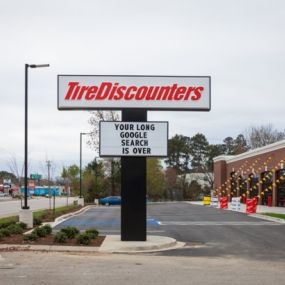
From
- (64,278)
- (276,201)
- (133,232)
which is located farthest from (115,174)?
(64,278)

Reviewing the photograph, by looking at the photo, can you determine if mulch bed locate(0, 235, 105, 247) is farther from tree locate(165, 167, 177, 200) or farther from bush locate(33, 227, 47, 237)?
tree locate(165, 167, 177, 200)

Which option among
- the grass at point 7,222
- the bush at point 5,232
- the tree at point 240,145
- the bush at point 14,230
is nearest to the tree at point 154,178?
the tree at point 240,145

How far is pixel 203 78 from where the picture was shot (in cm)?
1848

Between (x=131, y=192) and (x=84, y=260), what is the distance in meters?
4.53

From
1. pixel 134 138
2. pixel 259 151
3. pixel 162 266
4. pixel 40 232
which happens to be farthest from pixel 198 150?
pixel 162 266

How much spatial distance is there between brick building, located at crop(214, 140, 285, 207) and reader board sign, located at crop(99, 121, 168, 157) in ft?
105

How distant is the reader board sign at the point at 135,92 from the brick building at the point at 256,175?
1246 inches

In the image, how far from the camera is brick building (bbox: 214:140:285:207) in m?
50.5

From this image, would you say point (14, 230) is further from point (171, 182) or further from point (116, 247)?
point (171, 182)

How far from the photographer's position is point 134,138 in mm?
18453

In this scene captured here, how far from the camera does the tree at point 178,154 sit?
11125 cm

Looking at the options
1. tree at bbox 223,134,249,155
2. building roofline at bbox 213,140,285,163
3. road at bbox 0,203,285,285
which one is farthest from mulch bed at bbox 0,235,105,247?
tree at bbox 223,134,249,155

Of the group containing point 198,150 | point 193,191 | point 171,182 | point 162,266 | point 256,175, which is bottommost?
point 162,266

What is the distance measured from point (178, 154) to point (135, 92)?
94407 millimetres
